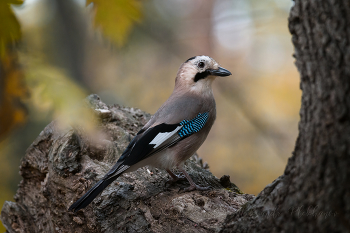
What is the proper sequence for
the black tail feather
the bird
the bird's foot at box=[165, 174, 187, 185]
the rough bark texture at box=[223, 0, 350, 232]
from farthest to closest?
the bird's foot at box=[165, 174, 187, 185], the bird, the black tail feather, the rough bark texture at box=[223, 0, 350, 232]

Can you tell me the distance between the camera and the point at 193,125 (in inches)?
152

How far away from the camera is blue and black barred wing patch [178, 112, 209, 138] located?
3787 mm

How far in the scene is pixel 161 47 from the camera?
9.30 meters

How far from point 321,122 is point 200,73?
2.67 metres

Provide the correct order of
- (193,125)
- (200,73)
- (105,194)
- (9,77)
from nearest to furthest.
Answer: (9,77) → (105,194) → (193,125) → (200,73)

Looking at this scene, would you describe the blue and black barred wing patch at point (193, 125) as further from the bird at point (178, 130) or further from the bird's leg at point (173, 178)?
the bird's leg at point (173, 178)

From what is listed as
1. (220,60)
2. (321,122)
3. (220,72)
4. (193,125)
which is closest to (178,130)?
(193,125)

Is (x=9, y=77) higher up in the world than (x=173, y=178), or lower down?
higher up

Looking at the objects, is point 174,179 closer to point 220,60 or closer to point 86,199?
point 86,199

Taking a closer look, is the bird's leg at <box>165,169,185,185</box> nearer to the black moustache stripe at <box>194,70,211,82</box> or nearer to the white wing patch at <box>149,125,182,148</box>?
the white wing patch at <box>149,125,182,148</box>

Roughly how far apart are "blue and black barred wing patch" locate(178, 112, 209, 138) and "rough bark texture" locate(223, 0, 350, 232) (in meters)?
1.90

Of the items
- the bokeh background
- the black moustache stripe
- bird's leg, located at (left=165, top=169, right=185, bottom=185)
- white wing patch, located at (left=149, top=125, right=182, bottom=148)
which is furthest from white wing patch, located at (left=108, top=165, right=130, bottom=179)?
the bokeh background

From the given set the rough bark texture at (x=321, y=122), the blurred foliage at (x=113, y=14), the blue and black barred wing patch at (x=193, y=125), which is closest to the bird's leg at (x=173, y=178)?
the blue and black barred wing patch at (x=193, y=125)

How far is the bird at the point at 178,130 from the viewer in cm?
339
